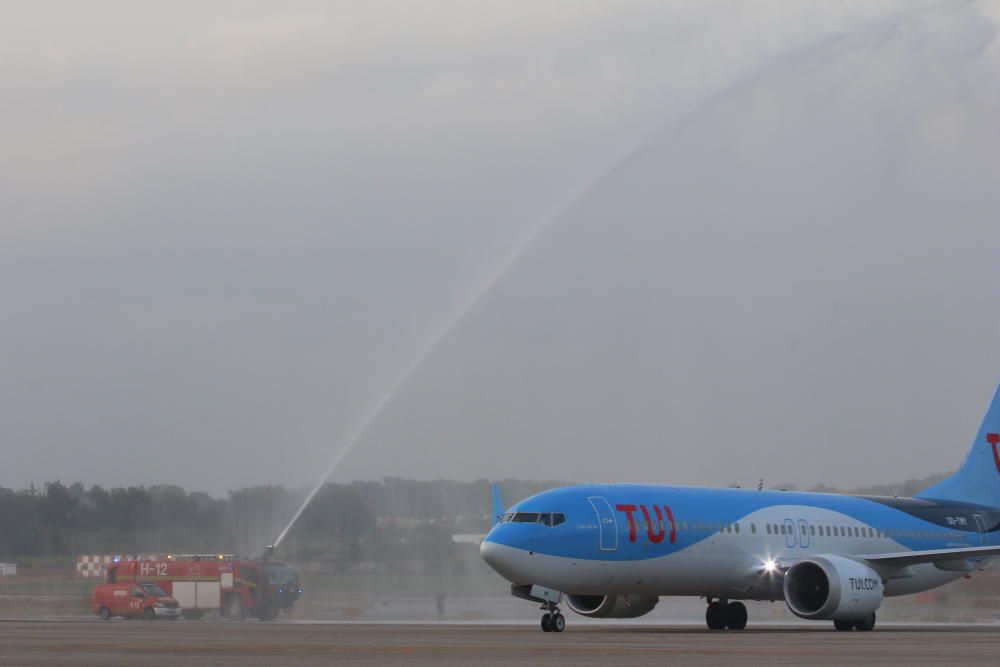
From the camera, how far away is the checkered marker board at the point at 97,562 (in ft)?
201

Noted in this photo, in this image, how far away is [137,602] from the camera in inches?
2307

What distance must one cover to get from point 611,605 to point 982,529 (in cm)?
1567

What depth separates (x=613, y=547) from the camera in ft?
134

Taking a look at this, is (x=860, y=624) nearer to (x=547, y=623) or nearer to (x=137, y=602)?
(x=547, y=623)

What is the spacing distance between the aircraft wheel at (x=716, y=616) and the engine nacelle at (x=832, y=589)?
10.4ft

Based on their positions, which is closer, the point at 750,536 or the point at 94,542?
the point at 750,536

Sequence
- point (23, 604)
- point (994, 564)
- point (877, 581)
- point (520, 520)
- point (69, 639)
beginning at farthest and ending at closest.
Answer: point (23, 604) → point (994, 564) → point (877, 581) → point (520, 520) → point (69, 639)

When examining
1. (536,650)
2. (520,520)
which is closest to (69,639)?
(536,650)

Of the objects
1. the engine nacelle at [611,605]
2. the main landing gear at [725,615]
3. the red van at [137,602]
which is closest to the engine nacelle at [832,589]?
the main landing gear at [725,615]

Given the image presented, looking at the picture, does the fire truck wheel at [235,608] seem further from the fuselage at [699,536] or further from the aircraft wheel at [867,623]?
the aircraft wheel at [867,623]

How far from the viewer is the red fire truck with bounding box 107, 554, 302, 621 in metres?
57.1

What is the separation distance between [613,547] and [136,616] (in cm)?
2552

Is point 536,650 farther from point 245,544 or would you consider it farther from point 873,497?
point 245,544

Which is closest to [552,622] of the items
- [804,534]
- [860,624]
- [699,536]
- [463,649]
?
[699,536]
